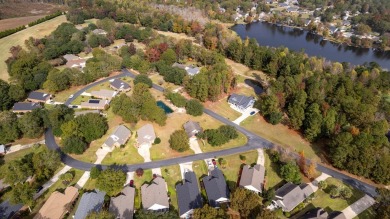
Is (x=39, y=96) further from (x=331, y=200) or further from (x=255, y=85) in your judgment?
(x=331, y=200)

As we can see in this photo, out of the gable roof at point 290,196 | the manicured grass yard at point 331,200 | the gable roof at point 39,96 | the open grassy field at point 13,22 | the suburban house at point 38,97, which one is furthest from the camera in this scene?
the open grassy field at point 13,22

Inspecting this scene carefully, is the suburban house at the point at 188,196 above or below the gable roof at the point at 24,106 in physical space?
below

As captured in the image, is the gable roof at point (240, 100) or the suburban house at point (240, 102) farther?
the gable roof at point (240, 100)

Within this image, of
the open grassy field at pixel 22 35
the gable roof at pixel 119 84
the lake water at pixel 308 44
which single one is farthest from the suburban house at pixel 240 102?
the open grassy field at pixel 22 35

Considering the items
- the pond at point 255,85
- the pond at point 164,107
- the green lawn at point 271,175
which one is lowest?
the green lawn at point 271,175

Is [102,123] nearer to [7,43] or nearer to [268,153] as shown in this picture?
[268,153]

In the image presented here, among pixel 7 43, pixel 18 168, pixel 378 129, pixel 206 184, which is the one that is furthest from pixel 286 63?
pixel 7 43

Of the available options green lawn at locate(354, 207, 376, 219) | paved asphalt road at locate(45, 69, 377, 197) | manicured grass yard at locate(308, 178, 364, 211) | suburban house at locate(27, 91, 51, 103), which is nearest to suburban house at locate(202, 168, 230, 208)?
paved asphalt road at locate(45, 69, 377, 197)

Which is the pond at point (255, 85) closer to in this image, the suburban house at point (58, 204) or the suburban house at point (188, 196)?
the suburban house at point (188, 196)
